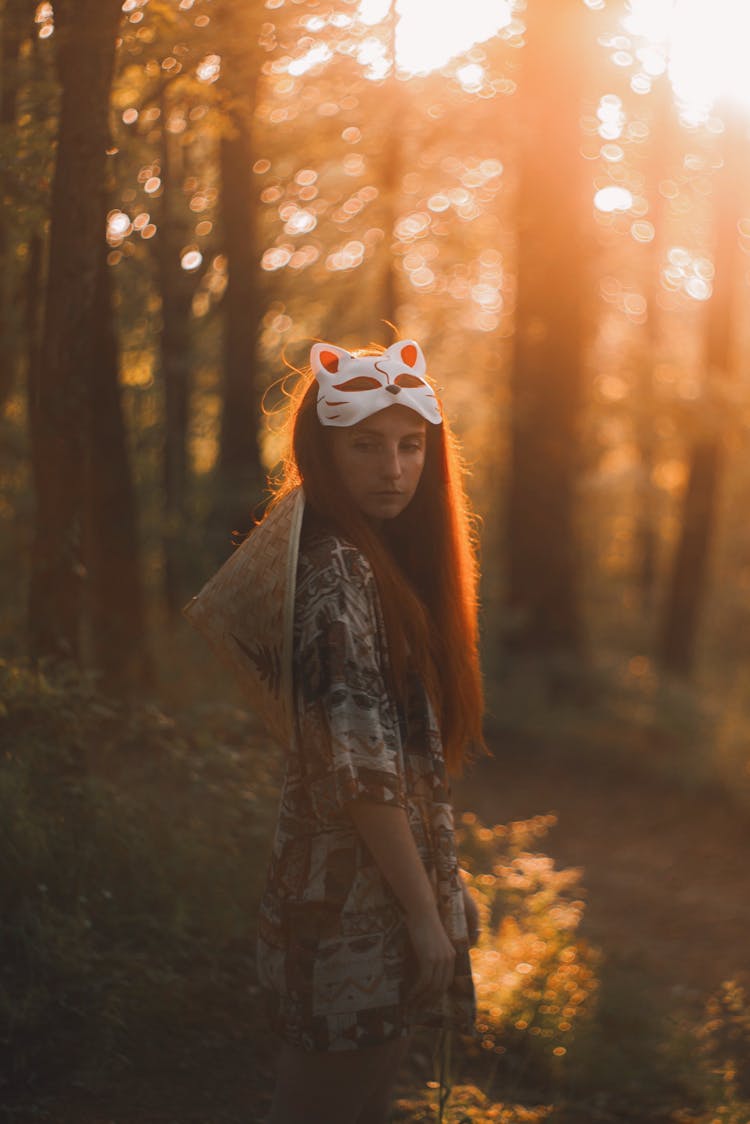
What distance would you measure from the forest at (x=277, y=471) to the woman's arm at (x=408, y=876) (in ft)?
2.91

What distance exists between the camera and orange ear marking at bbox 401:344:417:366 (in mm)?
3128

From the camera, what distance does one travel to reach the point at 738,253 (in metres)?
15.2

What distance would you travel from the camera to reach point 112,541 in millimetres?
7375

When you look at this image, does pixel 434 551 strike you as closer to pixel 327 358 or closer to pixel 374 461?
pixel 374 461

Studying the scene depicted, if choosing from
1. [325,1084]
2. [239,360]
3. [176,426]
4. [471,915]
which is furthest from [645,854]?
[325,1084]

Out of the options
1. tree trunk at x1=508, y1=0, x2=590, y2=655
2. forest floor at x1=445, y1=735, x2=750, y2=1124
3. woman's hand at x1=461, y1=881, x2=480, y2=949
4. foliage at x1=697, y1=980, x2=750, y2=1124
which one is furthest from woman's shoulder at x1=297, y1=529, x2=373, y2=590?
tree trunk at x1=508, y1=0, x2=590, y2=655

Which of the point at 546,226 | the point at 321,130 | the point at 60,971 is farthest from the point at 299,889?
the point at 546,226

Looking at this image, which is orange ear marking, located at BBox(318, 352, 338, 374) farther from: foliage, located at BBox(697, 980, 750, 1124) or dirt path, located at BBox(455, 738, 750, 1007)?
dirt path, located at BBox(455, 738, 750, 1007)

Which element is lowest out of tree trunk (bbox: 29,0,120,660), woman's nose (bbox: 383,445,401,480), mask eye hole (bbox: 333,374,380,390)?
woman's nose (bbox: 383,445,401,480)

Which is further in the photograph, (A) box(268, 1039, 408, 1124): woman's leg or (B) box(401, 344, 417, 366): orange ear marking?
(B) box(401, 344, 417, 366): orange ear marking

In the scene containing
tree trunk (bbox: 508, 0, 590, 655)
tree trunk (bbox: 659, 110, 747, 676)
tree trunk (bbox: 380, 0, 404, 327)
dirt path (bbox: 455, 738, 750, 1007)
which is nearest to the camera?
dirt path (bbox: 455, 738, 750, 1007)

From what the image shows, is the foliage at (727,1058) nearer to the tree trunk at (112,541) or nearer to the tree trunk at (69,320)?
the tree trunk at (69,320)

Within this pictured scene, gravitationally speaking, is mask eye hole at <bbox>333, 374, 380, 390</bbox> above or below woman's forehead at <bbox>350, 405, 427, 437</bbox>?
above

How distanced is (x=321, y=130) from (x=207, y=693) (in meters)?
5.60
